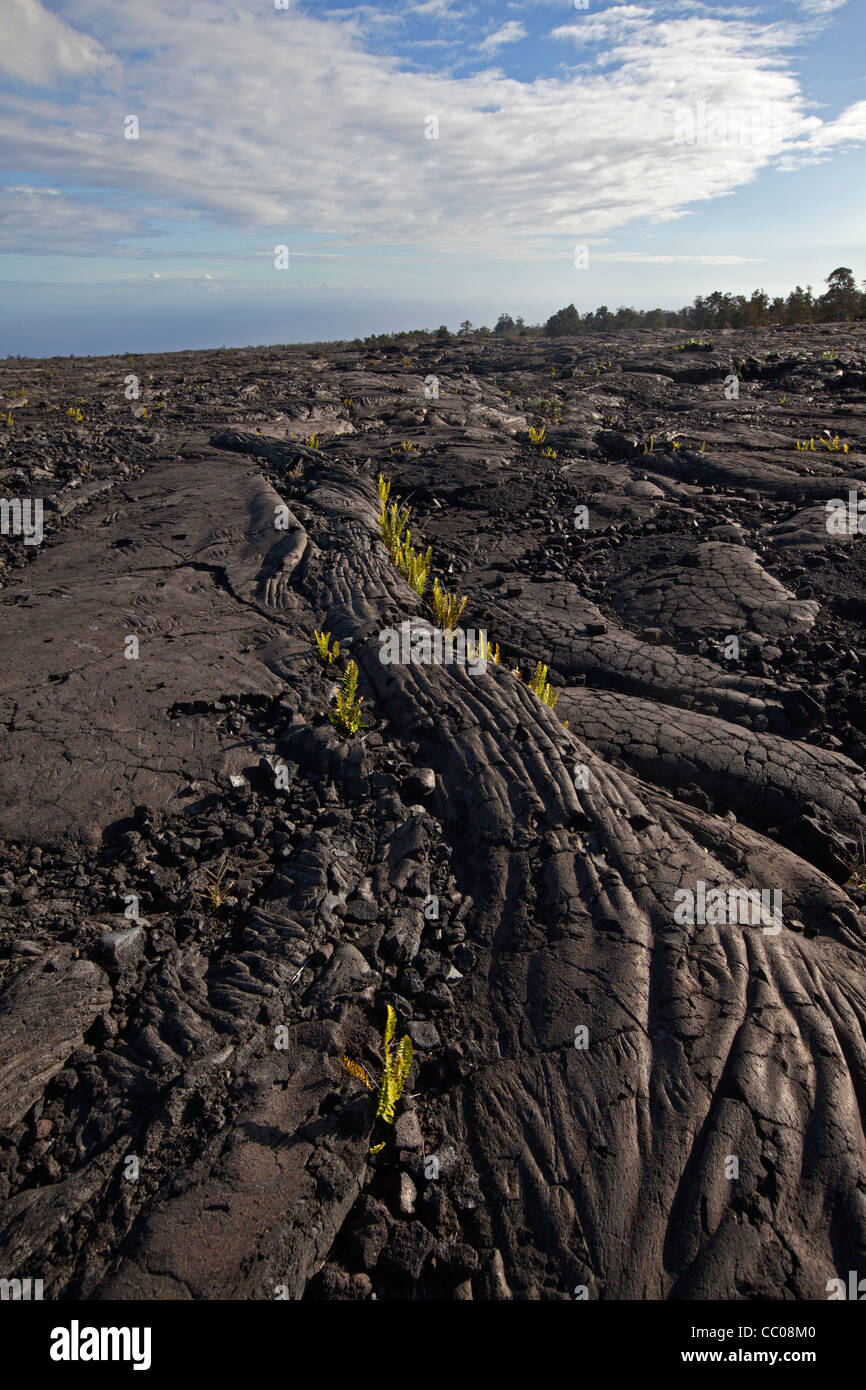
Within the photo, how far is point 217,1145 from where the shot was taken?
2529mm

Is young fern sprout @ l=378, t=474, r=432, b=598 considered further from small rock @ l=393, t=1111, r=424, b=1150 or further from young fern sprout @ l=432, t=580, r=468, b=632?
small rock @ l=393, t=1111, r=424, b=1150

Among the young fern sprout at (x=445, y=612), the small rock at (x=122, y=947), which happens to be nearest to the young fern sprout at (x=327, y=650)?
the young fern sprout at (x=445, y=612)

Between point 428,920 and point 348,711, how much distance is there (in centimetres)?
176

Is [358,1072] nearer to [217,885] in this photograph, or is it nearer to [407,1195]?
[407,1195]

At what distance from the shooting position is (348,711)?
482 cm

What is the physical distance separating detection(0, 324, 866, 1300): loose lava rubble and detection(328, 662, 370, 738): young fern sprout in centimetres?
10

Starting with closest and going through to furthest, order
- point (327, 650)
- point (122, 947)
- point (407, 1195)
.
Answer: point (407, 1195) < point (122, 947) < point (327, 650)

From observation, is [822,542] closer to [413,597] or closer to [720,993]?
[413,597]

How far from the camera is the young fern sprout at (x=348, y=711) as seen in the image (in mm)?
4770

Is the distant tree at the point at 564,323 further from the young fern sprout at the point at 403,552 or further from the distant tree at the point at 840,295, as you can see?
the young fern sprout at the point at 403,552

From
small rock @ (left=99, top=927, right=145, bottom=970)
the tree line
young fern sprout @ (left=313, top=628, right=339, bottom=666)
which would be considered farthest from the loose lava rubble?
the tree line

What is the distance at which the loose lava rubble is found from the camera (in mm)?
2381

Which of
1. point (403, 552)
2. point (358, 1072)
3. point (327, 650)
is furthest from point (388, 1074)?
point (403, 552)

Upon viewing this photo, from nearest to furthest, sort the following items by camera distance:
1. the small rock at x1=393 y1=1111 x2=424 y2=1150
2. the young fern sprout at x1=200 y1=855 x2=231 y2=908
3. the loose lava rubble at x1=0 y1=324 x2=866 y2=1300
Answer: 1. the loose lava rubble at x1=0 y1=324 x2=866 y2=1300
2. the small rock at x1=393 y1=1111 x2=424 y2=1150
3. the young fern sprout at x1=200 y1=855 x2=231 y2=908
